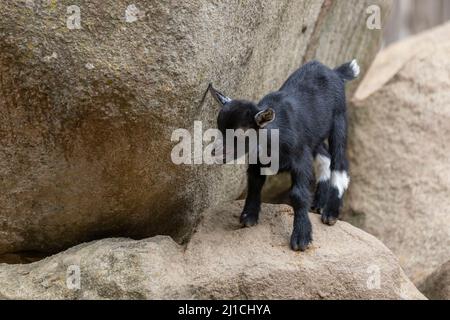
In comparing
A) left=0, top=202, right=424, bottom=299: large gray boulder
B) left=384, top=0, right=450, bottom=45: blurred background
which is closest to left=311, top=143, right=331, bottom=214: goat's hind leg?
left=0, top=202, right=424, bottom=299: large gray boulder

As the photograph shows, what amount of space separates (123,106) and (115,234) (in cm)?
127

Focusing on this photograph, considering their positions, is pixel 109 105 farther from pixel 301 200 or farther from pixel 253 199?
pixel 301 200

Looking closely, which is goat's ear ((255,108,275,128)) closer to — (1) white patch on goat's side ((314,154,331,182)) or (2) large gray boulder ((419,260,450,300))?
(1) white patch on goat's side ((314,154,331,182))

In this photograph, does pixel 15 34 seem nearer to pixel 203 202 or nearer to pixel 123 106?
pixel 123 106

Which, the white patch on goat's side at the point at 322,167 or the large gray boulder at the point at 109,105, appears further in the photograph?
the white patch on goat's side at the point at 322,167

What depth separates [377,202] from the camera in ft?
26.4

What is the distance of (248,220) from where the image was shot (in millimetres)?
6137

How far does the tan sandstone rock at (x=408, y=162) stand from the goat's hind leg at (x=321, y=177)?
39.0 inches

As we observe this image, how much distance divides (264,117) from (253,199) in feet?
3.03

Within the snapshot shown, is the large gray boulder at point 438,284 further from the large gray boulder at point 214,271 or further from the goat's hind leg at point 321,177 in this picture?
the goat's hind leg at point 321,177

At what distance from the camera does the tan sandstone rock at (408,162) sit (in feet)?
24.3

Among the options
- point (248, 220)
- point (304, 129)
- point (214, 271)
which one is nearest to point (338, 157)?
point (304, 129)

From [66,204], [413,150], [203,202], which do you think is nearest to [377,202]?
[413,150]

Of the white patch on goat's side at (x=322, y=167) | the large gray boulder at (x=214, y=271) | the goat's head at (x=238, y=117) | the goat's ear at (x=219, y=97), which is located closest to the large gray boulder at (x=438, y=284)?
the large gray boulder at (x=214, y=271)
